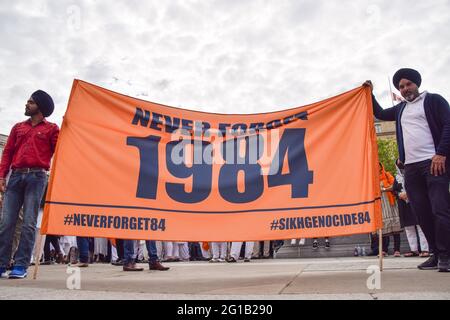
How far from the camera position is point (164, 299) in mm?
2572

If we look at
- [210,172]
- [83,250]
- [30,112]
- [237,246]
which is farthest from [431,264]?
[83,250]

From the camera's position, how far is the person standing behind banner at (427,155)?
408 centimetres

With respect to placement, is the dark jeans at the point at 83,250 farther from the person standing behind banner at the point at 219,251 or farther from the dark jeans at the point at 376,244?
the dark jeans at the point at 376,244

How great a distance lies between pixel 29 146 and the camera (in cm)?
468

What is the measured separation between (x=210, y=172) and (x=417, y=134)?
2.33m

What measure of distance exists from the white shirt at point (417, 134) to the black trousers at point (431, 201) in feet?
0.31

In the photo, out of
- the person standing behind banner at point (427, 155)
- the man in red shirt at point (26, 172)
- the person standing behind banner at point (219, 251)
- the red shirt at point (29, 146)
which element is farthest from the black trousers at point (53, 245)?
the person standing behind banner at point (427, 155)

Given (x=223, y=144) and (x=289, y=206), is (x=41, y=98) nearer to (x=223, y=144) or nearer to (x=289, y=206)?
(x=223, y=144)

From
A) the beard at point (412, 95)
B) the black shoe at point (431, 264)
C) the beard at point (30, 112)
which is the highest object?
the beard at point (412, 95)

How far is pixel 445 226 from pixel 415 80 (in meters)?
1.65

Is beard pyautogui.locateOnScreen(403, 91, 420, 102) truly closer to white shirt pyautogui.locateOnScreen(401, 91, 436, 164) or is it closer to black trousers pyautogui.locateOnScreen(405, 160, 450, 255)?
white shirt pyautogui.locateOnScreen(401, 91, 436, 164)

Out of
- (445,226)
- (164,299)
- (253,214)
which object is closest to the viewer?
(164,299)

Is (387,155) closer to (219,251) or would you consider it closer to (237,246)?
(219,251)

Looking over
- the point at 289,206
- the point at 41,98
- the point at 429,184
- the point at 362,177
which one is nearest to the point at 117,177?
the point at 41,98
